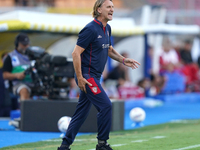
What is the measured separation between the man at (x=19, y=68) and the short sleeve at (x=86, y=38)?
15.2 ft

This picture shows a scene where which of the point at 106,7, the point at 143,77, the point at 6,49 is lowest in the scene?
the point at 143,77

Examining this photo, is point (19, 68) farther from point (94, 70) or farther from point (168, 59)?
point (168, 59)

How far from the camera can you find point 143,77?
18.1m

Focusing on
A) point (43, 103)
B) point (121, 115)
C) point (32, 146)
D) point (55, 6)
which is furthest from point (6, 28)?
point (55, 6)

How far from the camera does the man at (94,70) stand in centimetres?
587

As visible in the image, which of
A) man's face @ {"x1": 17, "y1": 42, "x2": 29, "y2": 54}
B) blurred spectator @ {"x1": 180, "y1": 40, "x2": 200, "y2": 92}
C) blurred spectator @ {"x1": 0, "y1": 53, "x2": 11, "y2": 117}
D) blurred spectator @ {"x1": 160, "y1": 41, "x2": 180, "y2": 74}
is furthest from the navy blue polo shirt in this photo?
blurred spectator @ {"x1": 180, "y1": 40, "x2": 200, "y2": 92}

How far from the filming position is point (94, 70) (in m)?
6.02

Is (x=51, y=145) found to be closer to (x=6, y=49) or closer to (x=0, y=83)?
(x=0, y=83)

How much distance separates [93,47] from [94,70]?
30cm

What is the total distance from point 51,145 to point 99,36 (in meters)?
2.14

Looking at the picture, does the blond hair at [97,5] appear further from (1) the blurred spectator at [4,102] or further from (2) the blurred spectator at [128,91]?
(2) the blurred spectator at [128,91]

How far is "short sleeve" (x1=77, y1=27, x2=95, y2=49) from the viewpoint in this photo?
5840 mm

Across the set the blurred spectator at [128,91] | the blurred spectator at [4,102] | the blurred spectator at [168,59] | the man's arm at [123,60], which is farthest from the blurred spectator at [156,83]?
the man's arm at [123,60]

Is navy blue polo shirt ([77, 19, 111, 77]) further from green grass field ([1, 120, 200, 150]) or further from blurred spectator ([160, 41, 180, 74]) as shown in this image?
blurred spectator ([160, 41, 180, 74])
